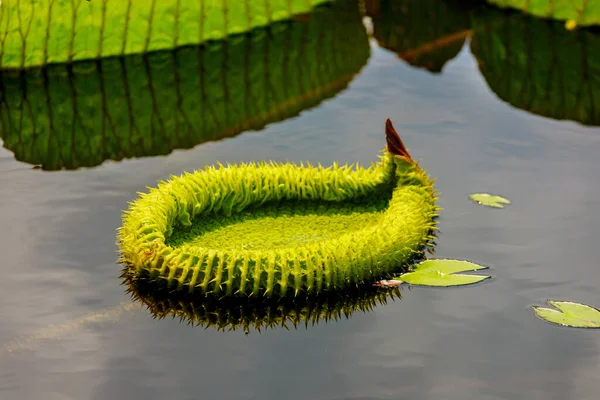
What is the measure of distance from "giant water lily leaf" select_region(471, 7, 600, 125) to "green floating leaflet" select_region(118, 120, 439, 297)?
2276 millimetres

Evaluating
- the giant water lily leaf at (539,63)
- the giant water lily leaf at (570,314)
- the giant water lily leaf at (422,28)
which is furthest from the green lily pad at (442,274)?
the giant water lily leaf at (422,28)

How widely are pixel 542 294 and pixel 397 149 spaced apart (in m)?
1.07

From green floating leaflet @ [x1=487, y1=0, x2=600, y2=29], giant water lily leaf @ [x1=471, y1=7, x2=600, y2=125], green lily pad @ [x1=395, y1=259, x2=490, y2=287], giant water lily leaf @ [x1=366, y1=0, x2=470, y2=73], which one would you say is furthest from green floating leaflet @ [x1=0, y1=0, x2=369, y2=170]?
green lily pad @ [x1=395, y1=259, x2=490, y2=287]

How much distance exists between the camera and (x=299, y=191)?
4766mm

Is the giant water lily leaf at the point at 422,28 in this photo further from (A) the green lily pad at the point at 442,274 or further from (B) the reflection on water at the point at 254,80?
(A) the green lily pad at the point at 442,274

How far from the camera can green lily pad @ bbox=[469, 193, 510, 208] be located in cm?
498

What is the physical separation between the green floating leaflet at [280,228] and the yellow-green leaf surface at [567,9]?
3.98 meters

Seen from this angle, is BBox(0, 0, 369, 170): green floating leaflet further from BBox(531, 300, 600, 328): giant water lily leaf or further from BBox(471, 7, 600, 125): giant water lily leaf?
BBox(531, 300, 600, 328): giant water lily leaf

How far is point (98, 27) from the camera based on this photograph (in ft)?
22.5

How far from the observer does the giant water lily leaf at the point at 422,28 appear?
756cm

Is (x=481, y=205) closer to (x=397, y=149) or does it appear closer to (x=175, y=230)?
(x=397, y=149)

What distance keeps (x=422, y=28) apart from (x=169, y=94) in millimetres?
2711

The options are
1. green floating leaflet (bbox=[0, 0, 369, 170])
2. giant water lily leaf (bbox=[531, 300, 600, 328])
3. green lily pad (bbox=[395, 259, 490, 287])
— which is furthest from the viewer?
green floating leaflet (bbox=[0, 0, 369, 170])

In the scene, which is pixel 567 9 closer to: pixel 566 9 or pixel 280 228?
pixel 566 9
